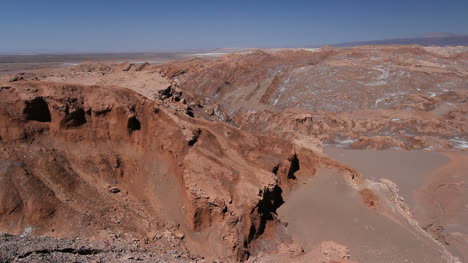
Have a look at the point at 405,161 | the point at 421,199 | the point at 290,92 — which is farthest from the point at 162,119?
the point at 290,92

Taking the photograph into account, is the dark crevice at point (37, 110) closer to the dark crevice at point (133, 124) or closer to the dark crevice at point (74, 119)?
the dark crevice at point (74, 119)

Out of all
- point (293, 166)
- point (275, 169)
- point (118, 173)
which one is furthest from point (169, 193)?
point (293, 166)

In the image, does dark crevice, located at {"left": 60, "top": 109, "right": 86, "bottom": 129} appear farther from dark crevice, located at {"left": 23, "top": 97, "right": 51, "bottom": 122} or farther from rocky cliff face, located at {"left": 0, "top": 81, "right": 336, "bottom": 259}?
dark crevice, located at {"left": 23, "top": 97, "right": 51, "bottom": 122}

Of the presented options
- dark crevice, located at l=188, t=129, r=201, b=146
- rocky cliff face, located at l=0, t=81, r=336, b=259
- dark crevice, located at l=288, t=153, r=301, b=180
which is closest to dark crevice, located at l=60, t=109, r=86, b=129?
rocky cliff face, located at l=0, t=81, r=336, b=259

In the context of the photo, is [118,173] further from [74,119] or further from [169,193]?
[74,119]

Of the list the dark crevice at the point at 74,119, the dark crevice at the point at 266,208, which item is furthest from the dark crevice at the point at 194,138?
the dark crevice at the point at 74,119
